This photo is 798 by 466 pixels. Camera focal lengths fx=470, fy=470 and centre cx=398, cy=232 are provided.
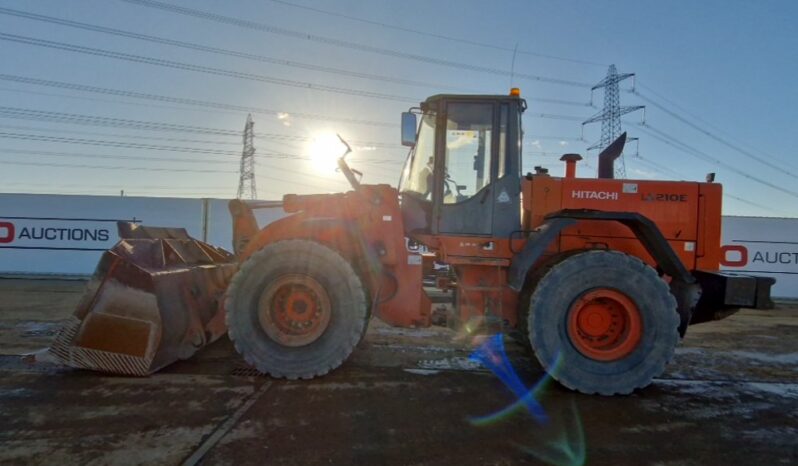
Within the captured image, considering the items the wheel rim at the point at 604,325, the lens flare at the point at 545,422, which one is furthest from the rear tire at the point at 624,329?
the lens flare at the point at 545,422

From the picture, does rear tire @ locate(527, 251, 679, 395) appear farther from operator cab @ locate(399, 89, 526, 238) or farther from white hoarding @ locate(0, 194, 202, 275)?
white hoarding @ locate(0, 194, 202, 275)

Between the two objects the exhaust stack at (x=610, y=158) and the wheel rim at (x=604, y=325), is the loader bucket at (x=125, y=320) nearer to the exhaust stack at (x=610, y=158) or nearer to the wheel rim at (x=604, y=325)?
the wheel rim at (x=604, y=325)

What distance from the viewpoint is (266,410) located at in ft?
12.2

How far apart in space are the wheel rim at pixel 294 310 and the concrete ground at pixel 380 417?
1.44ft

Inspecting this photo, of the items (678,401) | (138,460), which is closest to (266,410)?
(138,460)

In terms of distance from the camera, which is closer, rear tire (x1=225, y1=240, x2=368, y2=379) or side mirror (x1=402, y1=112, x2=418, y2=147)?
rear tire (x1=225, y1=240, x2=368, y2=379)

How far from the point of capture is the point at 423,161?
512cm

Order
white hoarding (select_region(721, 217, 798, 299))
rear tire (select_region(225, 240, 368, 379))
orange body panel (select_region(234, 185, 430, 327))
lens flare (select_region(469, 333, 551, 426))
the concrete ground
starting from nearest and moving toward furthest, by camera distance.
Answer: the concrete ground < lens flare (select_region(469, 333, 551, 426)) < rear tire (select_region(225, 240, 368, 379)) < orange body panel (select_region(234, 185, 430, 327)) < white hoarding (select_region(721, 217, 798, 299))

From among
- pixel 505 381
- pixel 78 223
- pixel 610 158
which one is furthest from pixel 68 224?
pixel 610 158

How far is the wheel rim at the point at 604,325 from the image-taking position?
14.3 feet

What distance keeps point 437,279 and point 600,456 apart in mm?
2684

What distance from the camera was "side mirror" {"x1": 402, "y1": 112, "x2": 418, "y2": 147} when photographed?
180 inches

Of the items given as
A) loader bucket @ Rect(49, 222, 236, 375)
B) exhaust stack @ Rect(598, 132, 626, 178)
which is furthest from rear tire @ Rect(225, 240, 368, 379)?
exhaust stack @ Rect(598, 132, 626, 178)

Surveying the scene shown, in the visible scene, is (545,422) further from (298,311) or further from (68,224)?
(68,224)
